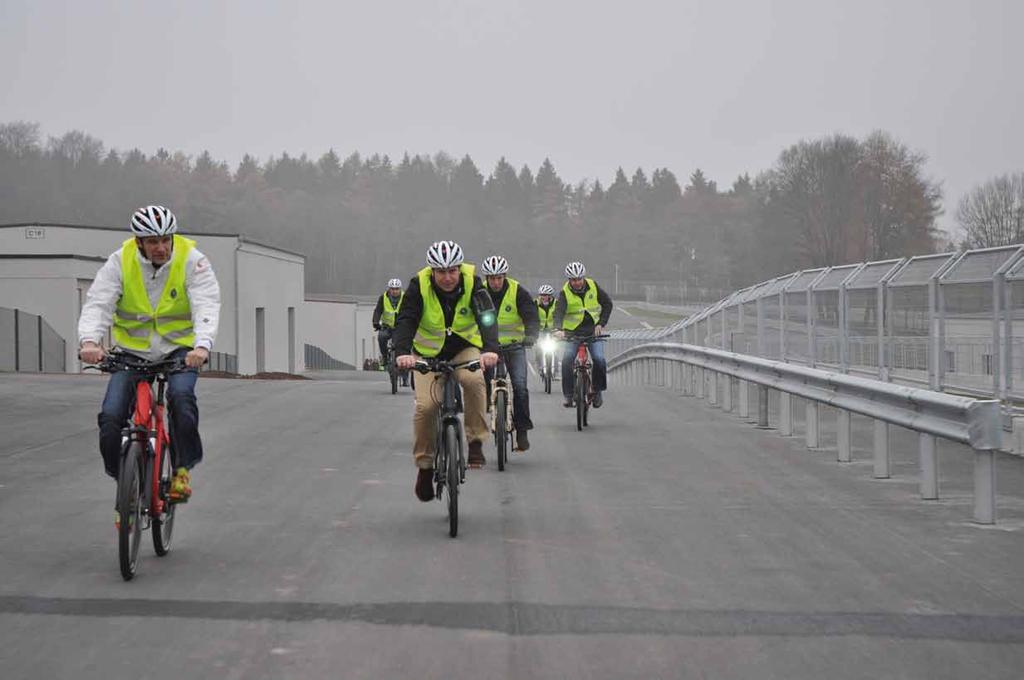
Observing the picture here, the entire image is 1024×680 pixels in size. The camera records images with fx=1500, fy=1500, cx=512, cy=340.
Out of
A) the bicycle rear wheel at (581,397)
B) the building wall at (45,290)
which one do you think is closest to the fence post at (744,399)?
the bicycle rear wheel at (581,397)

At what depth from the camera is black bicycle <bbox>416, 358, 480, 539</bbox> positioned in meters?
8.97

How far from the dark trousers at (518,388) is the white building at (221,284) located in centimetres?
3095

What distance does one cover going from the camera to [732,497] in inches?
429

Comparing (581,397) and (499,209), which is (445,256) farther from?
(499,209)

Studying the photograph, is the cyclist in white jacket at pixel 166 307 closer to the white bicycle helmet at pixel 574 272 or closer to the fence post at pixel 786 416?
the fence post at pixel 786 416

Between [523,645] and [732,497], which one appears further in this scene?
[732,497]

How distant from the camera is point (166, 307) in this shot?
8211mm

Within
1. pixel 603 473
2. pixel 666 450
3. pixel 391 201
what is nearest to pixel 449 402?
pixel 603 473

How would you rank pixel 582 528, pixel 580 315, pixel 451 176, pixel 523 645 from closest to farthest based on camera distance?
1. pixel 523 645
2. pixel 582 528
3. pixel 580 315
4. pixel 451 176

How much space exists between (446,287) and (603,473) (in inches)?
128

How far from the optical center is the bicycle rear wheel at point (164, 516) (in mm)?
7977

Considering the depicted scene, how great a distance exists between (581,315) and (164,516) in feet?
32.0

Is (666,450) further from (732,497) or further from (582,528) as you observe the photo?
(582,528)

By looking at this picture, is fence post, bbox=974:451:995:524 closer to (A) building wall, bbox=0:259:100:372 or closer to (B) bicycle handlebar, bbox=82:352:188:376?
(B) bicycle handlebar, bbox=82:352:188:376
